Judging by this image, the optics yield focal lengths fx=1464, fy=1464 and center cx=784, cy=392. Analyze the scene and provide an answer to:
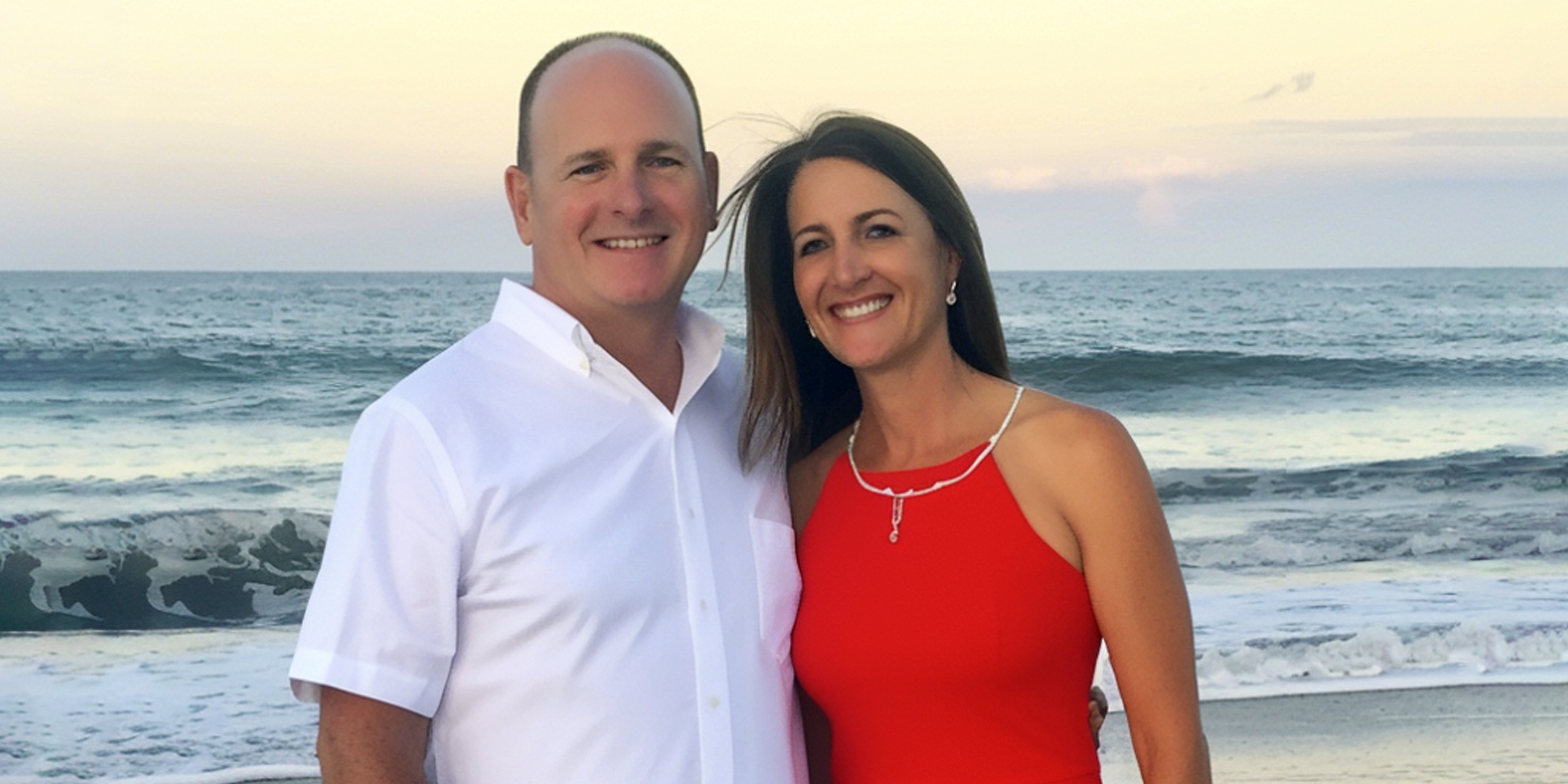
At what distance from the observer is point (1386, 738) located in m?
6.16

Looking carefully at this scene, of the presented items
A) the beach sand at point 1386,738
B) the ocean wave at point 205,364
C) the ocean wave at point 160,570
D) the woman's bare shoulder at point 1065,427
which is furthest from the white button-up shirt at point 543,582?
the ocean wave at point 205,364

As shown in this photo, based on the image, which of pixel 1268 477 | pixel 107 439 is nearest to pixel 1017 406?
pixel 1268 477

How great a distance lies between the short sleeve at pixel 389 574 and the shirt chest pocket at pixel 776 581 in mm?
618

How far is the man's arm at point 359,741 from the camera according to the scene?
7.47 ft

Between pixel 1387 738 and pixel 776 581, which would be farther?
pixel 1387 738

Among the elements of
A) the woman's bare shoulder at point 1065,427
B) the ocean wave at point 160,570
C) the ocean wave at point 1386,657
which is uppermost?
the woman's bare shoulder at point 1065,427

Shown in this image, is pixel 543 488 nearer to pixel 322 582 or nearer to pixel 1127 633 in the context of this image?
pixel 322 582

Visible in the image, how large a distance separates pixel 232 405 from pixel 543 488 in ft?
49.5

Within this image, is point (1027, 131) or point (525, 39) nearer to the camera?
point (525, 39)

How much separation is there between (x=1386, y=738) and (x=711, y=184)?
15.1 ft

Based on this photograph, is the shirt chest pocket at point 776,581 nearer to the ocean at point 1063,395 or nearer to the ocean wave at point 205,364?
the ocean at point 1063,395

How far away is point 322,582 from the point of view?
2271 millimetres

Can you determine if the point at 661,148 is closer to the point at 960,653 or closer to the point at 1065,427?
the point at 1065,427

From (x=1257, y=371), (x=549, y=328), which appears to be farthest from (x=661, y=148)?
(x=1257, y=371)
